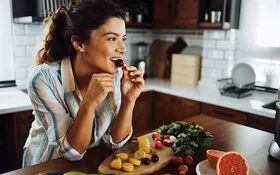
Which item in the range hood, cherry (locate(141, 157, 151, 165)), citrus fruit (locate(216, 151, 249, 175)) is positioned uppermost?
the range hood

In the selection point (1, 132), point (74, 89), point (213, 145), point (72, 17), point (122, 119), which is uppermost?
point (72, 17)

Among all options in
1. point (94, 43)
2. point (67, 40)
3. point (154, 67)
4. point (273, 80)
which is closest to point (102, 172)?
point (94, 43)

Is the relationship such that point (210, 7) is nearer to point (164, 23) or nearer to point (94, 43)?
point (164, 23)

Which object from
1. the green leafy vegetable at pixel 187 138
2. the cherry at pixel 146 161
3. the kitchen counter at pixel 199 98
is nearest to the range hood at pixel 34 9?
the kitchen counter at pixel 199 98

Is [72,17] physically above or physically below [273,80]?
above

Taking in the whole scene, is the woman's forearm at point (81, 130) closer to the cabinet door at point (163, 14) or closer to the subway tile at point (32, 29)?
the subway tile at point (32, 29)

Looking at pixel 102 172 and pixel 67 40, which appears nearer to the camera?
pixel 102 172

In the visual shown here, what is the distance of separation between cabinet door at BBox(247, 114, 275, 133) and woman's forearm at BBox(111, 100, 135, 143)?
125 centimetres

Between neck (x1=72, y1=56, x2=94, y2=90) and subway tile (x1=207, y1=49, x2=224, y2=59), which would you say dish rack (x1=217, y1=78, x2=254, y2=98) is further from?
neck (x1=72, y1=56, x2=94, y2=90)

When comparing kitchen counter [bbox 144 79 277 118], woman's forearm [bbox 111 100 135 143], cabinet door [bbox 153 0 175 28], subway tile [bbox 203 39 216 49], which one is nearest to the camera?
woman's forearm [bbox 111 100 135 143]

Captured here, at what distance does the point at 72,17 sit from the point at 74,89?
1.11 ft

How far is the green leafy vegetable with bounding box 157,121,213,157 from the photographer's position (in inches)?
47.9

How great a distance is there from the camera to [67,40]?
134 centimetres

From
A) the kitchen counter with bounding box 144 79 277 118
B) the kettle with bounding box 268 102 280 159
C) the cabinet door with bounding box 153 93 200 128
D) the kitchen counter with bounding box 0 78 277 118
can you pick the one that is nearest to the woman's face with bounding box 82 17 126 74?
the kettle with bounding box 268 102 280 159
